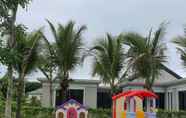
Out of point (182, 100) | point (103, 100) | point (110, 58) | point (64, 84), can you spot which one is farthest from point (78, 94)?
point (182, 100)

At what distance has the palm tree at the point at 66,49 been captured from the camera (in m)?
21.2

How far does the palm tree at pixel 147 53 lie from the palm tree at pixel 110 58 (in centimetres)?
61

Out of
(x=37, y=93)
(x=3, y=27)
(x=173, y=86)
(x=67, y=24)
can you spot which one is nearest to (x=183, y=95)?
(x=173, y=86)

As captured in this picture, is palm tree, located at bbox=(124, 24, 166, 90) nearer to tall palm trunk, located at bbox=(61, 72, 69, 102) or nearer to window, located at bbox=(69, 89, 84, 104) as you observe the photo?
tall palm trunk, located at bbox=(61, 72, 69, 102)

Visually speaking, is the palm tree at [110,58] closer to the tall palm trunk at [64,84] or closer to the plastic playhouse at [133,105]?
the tall palm trunk at [64,84]

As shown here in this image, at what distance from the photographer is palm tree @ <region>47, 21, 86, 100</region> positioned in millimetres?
21250

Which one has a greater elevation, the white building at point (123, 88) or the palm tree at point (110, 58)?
the palm tree at point (110, 58)

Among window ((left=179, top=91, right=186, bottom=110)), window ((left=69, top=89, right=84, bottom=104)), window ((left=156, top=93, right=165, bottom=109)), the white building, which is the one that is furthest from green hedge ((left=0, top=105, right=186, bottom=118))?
window ((left=156, top=93, right=165, bottom=109))

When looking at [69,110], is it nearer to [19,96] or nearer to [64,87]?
[19,96]

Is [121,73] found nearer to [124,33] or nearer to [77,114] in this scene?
[124,33]

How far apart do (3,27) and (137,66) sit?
1371 cm

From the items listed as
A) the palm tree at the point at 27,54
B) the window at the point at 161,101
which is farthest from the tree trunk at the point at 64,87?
the window at the point at 161,101

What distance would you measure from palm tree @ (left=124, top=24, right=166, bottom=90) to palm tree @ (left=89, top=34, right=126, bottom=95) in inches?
24.1

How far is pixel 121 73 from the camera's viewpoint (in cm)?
2272
